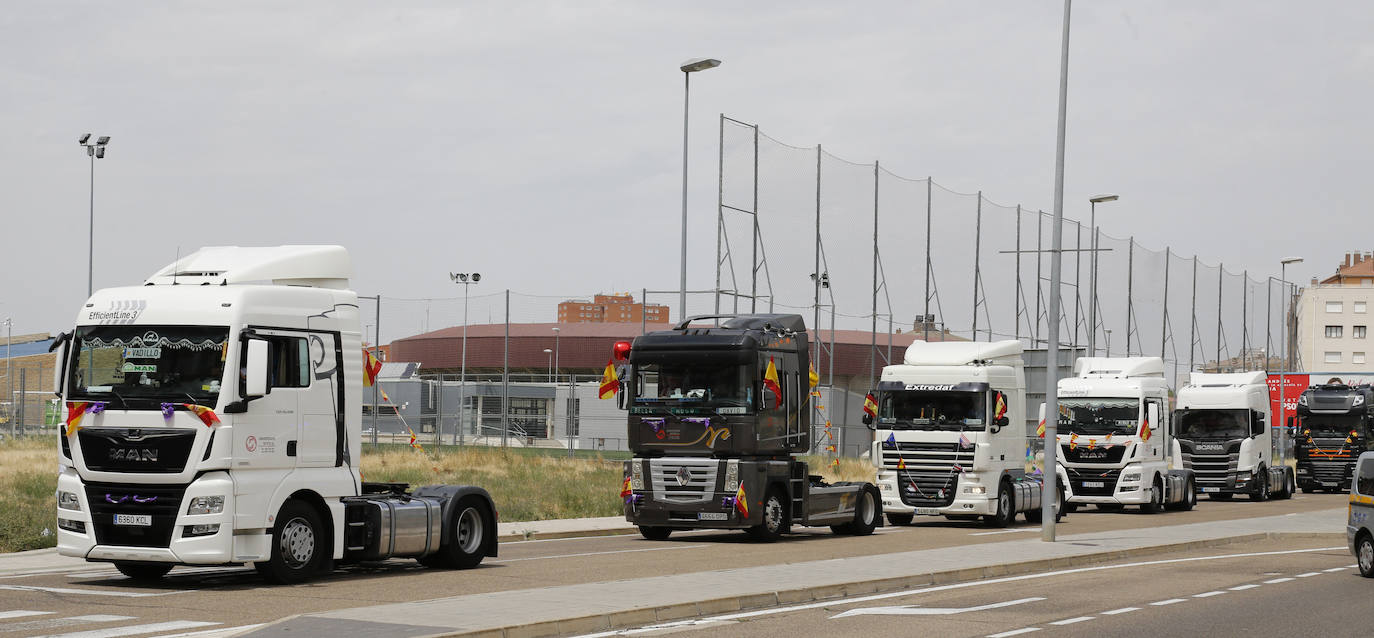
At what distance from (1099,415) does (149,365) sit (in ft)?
81.3

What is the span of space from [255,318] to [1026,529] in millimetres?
17396

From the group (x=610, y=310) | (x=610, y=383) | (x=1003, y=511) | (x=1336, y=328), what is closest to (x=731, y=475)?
(x=610, y=383)

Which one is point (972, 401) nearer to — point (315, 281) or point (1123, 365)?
point (1123, 365)

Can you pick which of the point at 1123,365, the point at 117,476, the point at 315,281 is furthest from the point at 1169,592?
the point at 1123,365

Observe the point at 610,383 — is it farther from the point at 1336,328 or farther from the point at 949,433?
the point at 1336,328

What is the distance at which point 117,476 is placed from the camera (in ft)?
48.3

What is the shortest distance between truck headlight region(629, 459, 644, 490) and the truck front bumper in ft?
30.0

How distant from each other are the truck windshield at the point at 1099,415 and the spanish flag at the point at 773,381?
45.1 ft

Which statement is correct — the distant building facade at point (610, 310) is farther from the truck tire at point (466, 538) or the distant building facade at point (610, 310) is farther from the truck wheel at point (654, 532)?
the truck tire at point (466, 538)

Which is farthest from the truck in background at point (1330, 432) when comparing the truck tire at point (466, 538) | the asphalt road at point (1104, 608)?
the truck tire at point (466, 538)

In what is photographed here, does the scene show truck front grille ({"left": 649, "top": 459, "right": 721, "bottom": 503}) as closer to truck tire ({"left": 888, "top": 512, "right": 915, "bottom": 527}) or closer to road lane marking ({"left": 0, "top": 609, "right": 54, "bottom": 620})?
truck tire ({"left": 888, "top": 512, "right": 915, "bottom": 527})

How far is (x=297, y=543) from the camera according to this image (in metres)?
15.6

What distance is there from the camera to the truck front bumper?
14594 mm

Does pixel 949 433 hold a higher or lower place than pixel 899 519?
higher
